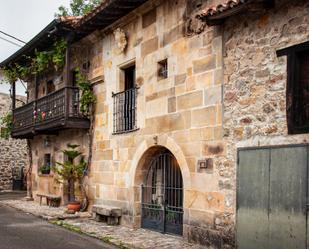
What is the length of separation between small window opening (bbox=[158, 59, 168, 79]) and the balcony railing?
0.93m

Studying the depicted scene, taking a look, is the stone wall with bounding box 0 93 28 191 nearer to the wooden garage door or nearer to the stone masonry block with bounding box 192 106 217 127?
the stone masonry block with bounding box 192 106 217 127

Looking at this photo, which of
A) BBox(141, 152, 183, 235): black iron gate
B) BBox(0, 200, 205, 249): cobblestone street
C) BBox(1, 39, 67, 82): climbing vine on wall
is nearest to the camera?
BBox(0, 200, 205, 249): cobblestone street

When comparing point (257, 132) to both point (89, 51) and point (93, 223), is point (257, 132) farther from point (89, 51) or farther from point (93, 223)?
point (89, 51)

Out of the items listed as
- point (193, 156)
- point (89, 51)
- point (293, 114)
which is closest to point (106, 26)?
point (89, 51)

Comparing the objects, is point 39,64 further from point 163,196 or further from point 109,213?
point 163,196

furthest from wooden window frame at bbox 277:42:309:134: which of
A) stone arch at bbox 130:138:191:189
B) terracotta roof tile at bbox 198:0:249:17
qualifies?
stone arch at bbox 130:138:191:189

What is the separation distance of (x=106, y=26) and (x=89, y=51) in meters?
1.49

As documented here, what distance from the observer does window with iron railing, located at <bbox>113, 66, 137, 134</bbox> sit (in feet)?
33.7

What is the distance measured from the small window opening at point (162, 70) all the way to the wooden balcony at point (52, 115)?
3591 mm

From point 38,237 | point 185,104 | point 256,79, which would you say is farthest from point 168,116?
point 38,237

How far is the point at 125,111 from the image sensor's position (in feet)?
34.9

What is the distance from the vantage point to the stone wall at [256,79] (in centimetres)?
634

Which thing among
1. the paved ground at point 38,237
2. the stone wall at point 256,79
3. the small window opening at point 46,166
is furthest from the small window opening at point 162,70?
the small window opening at point 46,166

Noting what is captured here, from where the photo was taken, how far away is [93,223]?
1055cm
